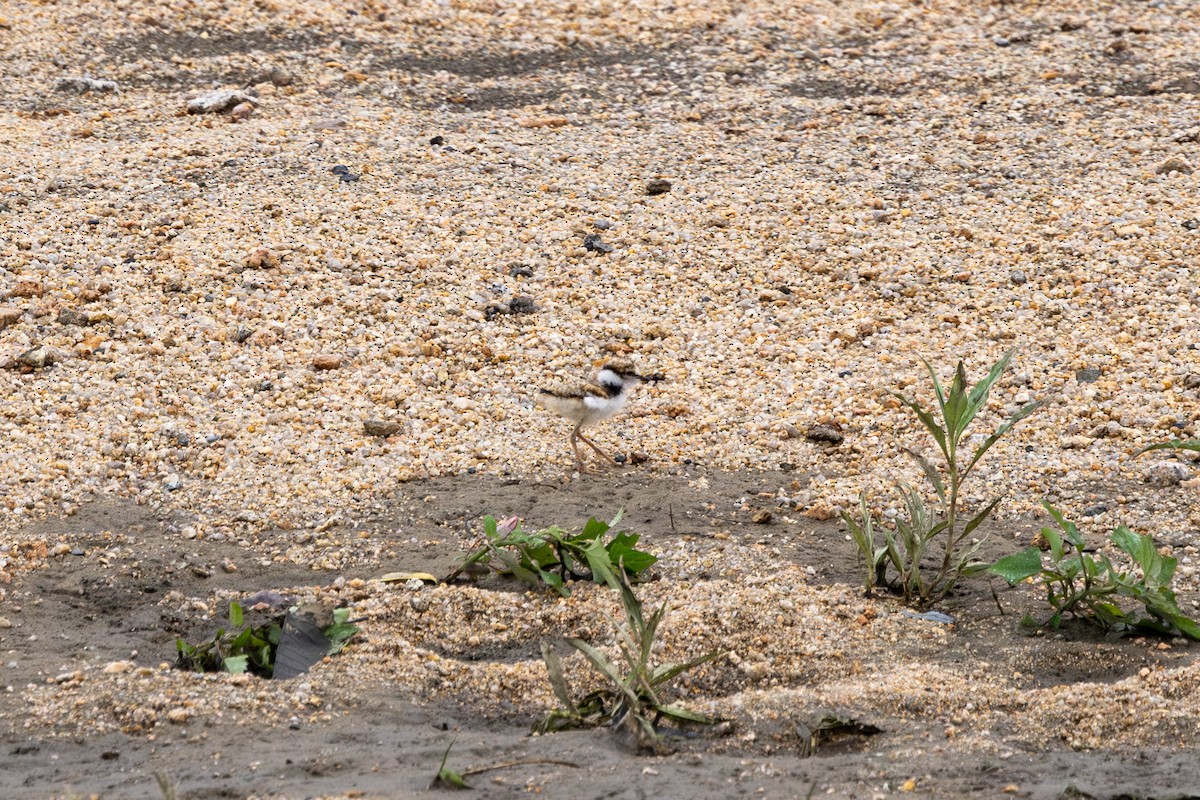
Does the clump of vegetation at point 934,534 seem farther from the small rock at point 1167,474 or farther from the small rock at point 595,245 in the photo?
the small rock at point 595,245

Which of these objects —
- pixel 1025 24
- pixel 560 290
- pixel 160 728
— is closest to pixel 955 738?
pixel 160 728

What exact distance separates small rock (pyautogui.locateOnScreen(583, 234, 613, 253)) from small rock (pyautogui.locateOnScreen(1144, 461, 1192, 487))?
3059 mm

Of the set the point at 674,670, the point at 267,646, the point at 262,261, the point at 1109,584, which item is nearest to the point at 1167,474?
the point at 1109,584

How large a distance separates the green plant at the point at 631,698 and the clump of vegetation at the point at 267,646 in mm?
809

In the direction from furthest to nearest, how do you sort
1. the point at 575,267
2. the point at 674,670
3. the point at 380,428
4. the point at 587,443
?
1. the point at 575,267
2. the point at 380,428
3. the point at 587,443
4. the point at 674,670

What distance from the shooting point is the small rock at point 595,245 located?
6.81 m

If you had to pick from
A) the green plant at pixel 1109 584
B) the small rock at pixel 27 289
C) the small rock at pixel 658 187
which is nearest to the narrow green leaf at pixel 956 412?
the green plant at pixel 1109 584

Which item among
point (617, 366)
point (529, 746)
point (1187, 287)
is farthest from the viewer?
point (1187, 287)

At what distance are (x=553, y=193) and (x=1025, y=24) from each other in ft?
14.9

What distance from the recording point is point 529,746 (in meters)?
3.16

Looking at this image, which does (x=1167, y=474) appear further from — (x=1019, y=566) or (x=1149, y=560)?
(x=1019, y=566)

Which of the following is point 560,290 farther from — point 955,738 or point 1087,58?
point 1087,58

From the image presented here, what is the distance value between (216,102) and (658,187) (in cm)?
321

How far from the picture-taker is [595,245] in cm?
683
